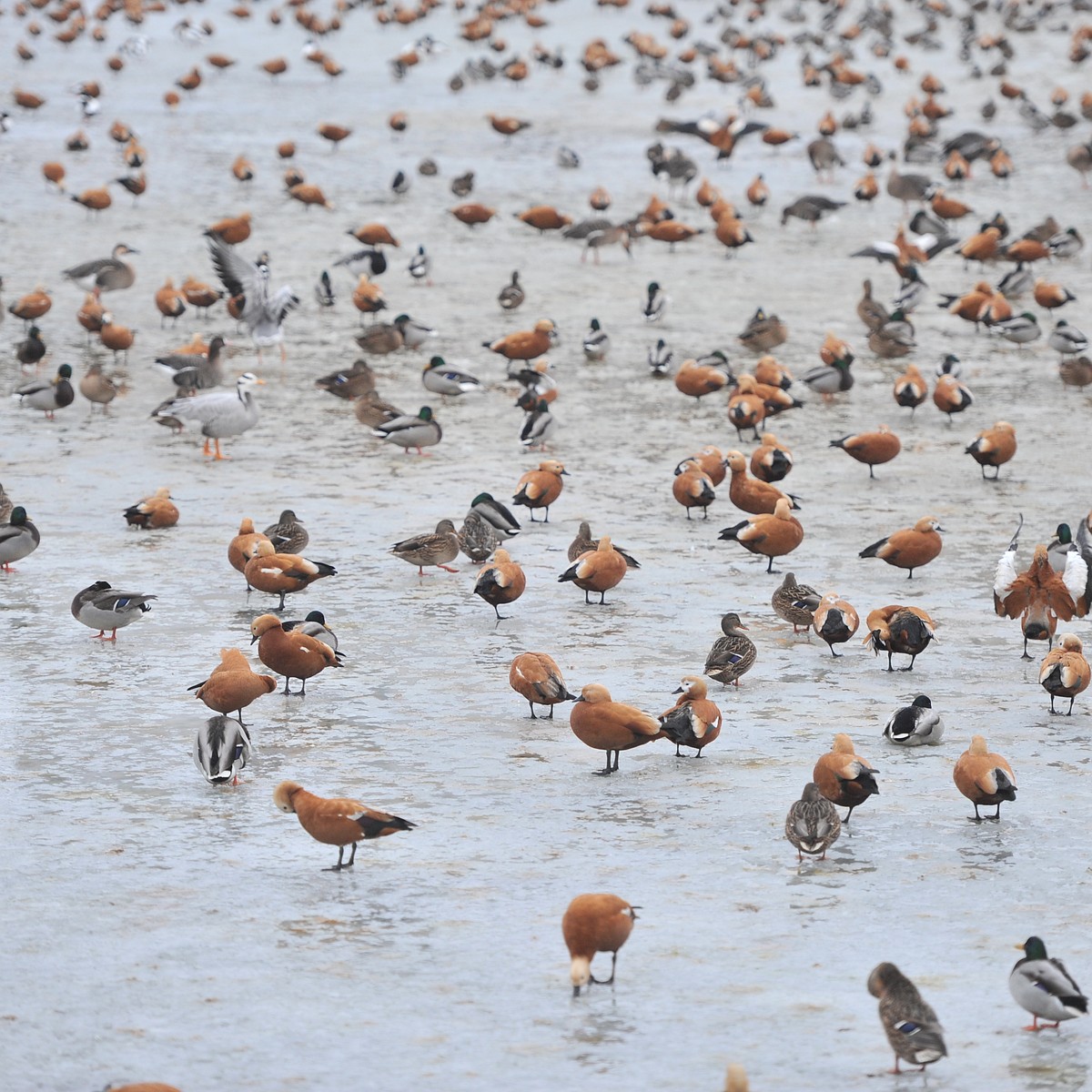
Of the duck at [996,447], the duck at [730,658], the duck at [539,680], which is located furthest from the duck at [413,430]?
the duck at [539,680]

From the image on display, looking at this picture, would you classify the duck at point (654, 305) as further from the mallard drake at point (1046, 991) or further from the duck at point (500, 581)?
the mallard drake at point (1046, 991)

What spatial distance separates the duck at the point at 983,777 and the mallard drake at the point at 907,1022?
2.19 metres

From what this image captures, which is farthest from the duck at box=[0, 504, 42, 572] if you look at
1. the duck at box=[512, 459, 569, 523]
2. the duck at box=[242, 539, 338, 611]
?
the duck at box=[512, 459, 569, 523]

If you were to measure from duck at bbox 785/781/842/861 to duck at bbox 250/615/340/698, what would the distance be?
3339 millimetres

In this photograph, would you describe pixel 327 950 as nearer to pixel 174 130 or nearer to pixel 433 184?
pixel 433 184

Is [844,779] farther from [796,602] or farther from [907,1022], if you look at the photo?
[796,602]

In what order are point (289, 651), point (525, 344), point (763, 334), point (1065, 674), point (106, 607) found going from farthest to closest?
point (763, 334) < point (525, 344) < point (106, 607) < point (289, 651) < point (1065, 674)

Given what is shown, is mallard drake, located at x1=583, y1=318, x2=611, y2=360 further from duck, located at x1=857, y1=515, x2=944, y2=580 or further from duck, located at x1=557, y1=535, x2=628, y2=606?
duck, located at x1=557, y1=535, x2=628, y2=606

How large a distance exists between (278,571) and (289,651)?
1.78 m

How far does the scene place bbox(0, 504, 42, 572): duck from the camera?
1288cm

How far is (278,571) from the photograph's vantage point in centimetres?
1189

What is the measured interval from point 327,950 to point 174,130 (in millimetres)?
28956

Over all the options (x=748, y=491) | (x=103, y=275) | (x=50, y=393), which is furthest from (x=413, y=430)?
(x=103, y=275)

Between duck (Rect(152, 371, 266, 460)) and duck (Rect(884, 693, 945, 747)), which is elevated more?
duck (Rect(884, 693, 945, 747))
